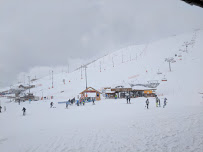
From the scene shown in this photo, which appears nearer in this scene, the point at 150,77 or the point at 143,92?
the point at 143,92

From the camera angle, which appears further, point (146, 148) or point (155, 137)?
point (155, 137)

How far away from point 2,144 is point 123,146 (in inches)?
253

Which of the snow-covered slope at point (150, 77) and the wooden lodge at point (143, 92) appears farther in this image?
the snow-covered slope at point (150, 77)

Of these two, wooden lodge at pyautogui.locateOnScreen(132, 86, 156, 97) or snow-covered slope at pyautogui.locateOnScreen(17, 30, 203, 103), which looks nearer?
wooden lodge at pyautogui.locateOnScreen(132, 86, 156, 97)

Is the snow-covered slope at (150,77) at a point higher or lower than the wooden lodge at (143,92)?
higher

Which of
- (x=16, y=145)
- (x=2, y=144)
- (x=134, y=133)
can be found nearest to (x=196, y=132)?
(x=134, y=133)

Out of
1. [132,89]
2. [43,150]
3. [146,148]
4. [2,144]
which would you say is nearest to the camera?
[146,148]

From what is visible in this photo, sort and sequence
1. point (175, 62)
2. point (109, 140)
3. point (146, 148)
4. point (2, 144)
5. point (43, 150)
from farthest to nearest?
1. point (175, 62)
2. point (2, 144)
3. point (109, 140)
4. point (43, 150)
5. point (146, 148)

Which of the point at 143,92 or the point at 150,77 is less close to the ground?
the point at 150,77

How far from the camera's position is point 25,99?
→ 49.3 meters

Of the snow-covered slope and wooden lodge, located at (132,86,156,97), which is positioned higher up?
the snow-covered slope

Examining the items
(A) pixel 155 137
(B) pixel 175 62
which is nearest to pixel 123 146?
(A) pixel 155 137

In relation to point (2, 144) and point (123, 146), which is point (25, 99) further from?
point (123, 146)

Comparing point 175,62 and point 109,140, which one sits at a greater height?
point 175,62
